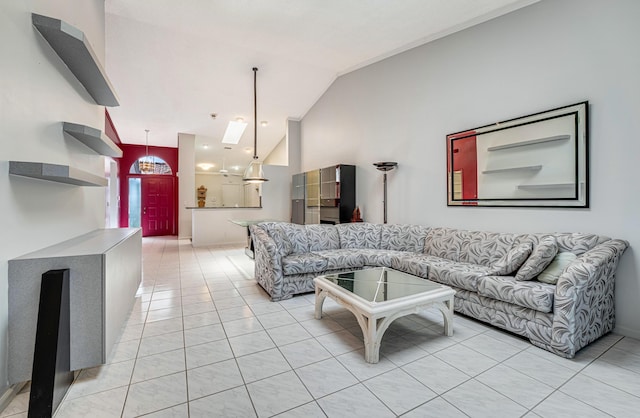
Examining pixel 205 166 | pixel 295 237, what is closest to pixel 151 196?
pixel 205 166

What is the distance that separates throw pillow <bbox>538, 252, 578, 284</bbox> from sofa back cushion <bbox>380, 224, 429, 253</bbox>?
1485mm

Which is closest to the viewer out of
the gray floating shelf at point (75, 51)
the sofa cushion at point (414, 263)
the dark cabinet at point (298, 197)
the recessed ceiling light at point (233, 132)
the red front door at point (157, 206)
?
the gray floating shelf at point (75, 51)

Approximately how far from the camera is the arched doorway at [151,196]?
8.97 meters

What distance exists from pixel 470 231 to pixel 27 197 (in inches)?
155

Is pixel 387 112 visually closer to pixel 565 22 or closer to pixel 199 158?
pixel 565 22

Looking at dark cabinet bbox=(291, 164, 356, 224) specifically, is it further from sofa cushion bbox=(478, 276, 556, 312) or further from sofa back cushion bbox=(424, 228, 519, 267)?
sofa cushion bbox=(478, 276, 556, 312)

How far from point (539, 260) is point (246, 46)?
494cm

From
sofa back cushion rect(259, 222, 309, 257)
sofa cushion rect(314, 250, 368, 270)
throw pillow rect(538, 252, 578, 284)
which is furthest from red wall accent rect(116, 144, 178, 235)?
throw pillow rect(538, 252, 578, 284)

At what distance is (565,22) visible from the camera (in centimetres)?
268

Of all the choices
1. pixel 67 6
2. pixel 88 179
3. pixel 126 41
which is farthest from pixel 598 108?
pixel 126 41

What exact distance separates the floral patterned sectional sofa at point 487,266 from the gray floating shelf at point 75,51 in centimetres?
215

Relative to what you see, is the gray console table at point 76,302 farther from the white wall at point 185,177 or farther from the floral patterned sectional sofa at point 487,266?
the white wall at point 185,177

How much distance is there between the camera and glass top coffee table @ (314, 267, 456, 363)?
6.41ft

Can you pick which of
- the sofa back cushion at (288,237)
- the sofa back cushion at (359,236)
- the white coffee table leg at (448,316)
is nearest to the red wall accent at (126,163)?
the sofa back cushion at (288,237)
